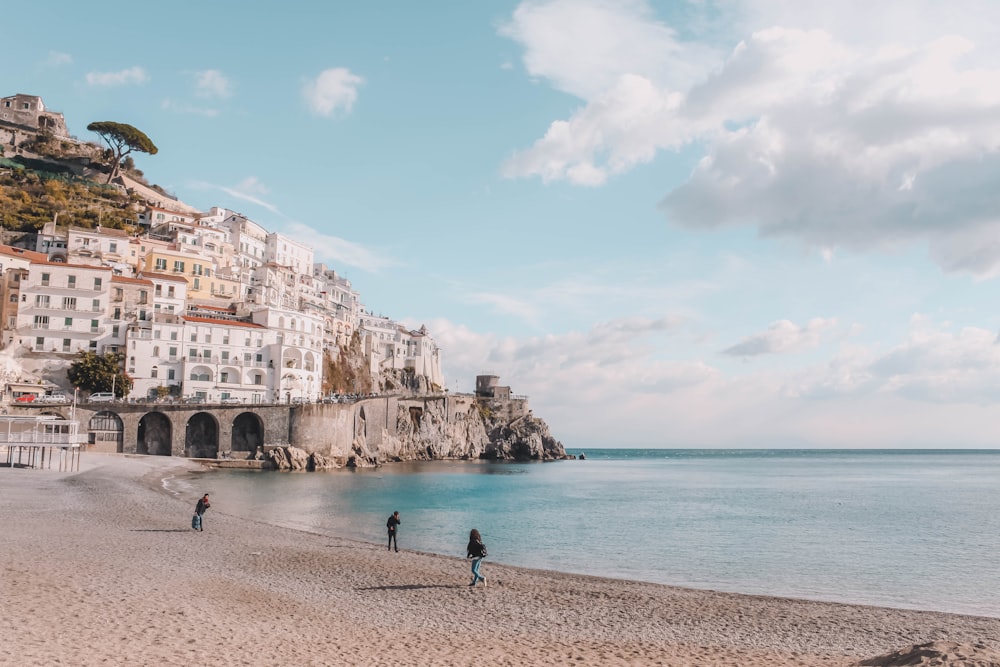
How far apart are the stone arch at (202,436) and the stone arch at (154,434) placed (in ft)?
8.05

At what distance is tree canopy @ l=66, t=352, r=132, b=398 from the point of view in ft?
241

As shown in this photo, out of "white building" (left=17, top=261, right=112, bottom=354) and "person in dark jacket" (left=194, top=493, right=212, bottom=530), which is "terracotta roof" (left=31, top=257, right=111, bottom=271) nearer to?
"white building" (left=17, top=261, right=112, bottom=354)

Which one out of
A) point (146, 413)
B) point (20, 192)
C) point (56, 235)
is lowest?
point (146, 413)

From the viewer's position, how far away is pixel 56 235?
9294 cm

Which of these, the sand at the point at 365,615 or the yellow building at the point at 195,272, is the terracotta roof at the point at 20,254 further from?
the sand at the point at 365,615

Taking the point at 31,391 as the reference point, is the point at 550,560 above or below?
below

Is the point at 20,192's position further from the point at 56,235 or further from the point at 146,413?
the point at 146,413

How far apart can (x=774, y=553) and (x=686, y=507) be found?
22.7 metres

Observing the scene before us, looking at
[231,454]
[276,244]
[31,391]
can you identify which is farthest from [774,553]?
[276,244]

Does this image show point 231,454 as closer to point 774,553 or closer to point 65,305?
point 65,305

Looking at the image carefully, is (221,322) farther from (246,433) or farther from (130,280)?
(246,433)

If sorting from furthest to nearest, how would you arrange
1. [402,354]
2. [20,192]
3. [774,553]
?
[402,354] < [20,192] < [774,553]

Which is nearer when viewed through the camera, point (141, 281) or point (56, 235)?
point (141, 281)

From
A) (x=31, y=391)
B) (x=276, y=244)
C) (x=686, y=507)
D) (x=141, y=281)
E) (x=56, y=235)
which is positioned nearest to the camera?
(x=686, y=507)
